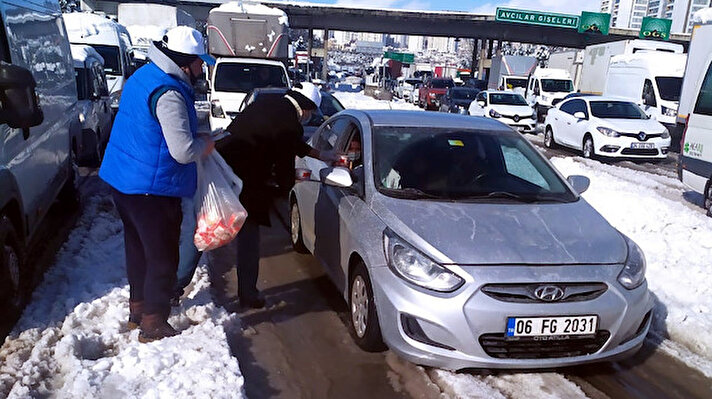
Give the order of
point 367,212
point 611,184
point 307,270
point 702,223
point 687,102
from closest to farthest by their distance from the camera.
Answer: point 367,212, point 307,270, point 702,223, point 611,184, point 687,102

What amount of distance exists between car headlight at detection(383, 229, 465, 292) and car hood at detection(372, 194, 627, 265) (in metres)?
0.05

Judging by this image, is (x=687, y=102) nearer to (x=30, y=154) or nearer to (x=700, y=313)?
(x=700, y=313)

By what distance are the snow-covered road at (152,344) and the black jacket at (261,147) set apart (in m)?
0.90

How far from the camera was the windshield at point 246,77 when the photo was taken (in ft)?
45.1

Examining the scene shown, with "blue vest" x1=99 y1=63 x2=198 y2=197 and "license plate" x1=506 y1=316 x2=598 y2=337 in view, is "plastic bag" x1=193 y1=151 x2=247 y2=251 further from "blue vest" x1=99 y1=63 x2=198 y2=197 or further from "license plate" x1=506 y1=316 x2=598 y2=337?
"license plate" x1=506 y1=316 x2=598 y2=337

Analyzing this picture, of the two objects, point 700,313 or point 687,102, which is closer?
point 700,313

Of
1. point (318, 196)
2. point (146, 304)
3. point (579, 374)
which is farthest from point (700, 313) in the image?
point (146, 304)

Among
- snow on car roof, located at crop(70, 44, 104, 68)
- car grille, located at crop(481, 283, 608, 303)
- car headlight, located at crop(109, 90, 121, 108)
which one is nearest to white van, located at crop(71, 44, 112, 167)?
snow on car roof, located at crop(70, 44, 104, 68)

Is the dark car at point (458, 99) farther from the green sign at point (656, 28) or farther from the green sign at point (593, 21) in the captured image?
the green sign at point (656, 28)

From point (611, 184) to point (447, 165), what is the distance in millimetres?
6308

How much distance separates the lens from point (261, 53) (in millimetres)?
15250

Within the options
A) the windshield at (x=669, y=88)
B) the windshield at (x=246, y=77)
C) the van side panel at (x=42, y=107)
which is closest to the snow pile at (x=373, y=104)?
the windshield at (x=669, y=88)

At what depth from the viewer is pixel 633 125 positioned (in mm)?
13445

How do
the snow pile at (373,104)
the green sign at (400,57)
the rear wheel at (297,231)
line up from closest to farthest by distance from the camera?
the rear wheel at (297,231) → the snow pile at (373,104) → the green sign at (400,57)
